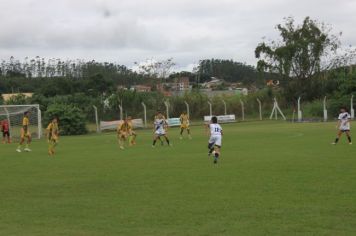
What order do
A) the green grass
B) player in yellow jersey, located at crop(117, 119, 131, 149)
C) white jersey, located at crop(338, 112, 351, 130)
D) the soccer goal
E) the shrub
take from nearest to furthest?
the green grass → white jersey, located at crop(338, 112, 351, 130) → player in yellow jersey, located at crop(117, 119, 131, 149) → the soccer goal → the shrub

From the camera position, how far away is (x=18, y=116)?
1688 inches

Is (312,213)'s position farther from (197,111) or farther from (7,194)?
(197,111)

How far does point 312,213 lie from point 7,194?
21.6ft

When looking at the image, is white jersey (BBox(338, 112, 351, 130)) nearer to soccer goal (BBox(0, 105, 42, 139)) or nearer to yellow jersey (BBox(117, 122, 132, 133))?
yellow jersey (BBox(117, 122, 132, 133))

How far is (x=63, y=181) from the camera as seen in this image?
14297 millimetres


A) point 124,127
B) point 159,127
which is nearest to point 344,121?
point 159,127

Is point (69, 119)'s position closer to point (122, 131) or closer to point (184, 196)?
point (122, 131)

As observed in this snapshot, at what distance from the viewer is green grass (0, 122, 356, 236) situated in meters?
8.45

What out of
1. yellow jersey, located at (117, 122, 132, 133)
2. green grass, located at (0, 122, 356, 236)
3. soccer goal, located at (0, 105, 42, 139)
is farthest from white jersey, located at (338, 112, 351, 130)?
soccer goal, located at (0, 105, 42, 139)

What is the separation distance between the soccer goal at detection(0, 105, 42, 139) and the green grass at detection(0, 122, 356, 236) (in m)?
22.6

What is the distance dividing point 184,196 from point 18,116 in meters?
33.9

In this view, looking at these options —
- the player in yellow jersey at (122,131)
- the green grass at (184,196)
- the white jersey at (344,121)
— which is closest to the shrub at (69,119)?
the player in yellow jersey at (122,131)

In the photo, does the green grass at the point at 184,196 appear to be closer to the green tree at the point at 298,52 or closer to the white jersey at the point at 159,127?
the white jersey at the point at 159,127

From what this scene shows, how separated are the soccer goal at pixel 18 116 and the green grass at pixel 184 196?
888 inches
